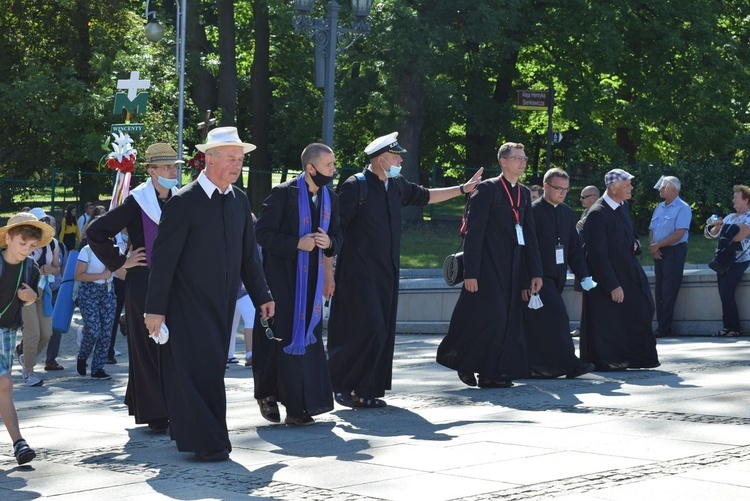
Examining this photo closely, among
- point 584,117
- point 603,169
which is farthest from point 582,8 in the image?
point 603,169

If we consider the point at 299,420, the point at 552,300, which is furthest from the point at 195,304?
the point at 552,300

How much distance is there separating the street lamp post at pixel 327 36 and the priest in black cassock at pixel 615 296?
847 centimetres

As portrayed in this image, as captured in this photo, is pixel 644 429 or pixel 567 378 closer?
pixel 644 429

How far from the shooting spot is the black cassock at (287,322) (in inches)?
370

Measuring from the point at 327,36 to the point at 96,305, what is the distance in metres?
8.88

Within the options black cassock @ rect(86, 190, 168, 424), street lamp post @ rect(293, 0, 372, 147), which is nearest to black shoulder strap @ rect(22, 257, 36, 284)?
black cassock @ rect(86, 190, 168, 424)

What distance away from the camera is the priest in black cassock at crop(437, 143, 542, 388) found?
11461mm

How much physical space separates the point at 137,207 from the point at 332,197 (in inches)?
56.0

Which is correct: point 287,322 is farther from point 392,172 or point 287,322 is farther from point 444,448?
point 444,448

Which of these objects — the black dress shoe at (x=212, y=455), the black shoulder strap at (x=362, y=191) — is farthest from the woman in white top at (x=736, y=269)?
the black dress shoe at (x=212, y=455)

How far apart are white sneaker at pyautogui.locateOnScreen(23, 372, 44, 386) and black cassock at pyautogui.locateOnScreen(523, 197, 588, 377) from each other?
476 cm

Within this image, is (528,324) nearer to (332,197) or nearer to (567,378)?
(567,378)

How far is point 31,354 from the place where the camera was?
1358 centimetres

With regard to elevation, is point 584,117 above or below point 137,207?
above
